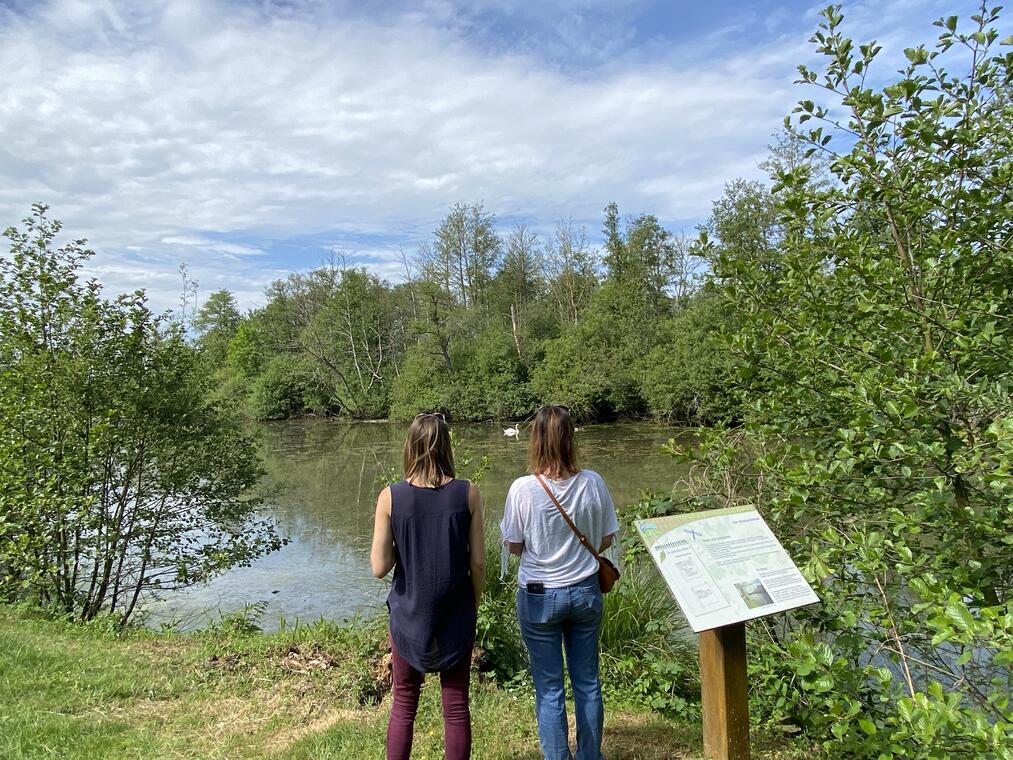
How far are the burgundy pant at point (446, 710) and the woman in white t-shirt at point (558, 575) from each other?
0.33m

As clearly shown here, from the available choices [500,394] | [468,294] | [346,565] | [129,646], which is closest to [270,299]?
[468,294]

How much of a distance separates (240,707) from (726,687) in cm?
279

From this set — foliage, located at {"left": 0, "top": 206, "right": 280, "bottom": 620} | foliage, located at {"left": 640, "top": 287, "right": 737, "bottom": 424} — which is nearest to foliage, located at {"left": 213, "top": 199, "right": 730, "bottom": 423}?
foliage, located at {"left": 640, "top": 287, "right": 737, "bottom": 424}

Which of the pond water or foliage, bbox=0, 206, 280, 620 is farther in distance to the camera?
the pond water

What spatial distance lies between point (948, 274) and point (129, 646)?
589 centimetres

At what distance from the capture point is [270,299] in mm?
50281

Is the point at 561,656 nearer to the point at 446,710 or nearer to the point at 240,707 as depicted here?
the point at 446,710

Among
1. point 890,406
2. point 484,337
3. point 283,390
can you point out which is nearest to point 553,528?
point 890,406

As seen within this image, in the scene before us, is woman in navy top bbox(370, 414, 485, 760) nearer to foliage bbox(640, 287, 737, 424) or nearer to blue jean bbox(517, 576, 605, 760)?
blue jean bbox(517, 576, 605, 760)

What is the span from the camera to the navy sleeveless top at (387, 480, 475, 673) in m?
2.63

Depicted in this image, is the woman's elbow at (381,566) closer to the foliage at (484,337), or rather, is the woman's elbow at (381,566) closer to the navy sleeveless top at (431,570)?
the navy sleeveless top at (431,570)

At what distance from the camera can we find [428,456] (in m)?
2.69

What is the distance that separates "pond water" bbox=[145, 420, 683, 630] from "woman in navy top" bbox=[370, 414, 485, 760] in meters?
1.41

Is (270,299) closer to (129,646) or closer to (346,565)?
(346,565)
